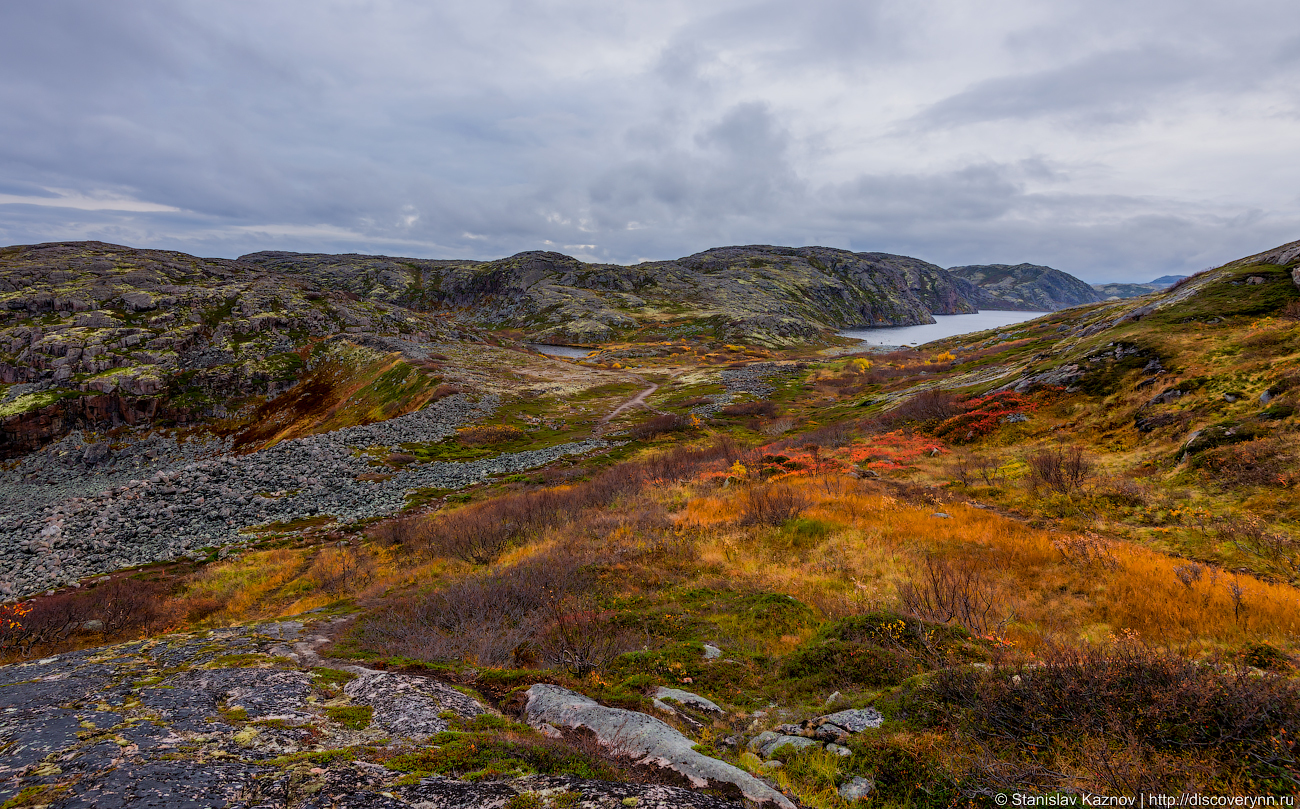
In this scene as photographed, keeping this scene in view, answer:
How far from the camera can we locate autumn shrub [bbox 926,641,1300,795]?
4.66 metres

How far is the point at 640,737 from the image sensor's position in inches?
247

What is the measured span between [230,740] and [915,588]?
13344 millimetres

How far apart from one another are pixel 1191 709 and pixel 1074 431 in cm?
2702

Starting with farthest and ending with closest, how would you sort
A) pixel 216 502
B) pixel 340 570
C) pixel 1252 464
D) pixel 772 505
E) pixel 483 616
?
pixel 216 502
pixel 340 570
pixel 772 505
pixel 1252 464
pixel 483 616

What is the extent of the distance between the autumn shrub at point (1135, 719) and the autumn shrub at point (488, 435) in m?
44.2

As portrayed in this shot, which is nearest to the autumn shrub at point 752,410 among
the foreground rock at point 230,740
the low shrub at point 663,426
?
the low shrub at point 663,426

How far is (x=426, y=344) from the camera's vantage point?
91.9 metres

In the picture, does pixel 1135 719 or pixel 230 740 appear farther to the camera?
pixel 1135 719

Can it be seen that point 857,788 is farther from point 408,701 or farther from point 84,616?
point 84,616

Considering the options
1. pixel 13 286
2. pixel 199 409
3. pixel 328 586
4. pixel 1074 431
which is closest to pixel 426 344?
pixel 199 409

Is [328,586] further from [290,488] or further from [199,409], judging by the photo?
[199,409]

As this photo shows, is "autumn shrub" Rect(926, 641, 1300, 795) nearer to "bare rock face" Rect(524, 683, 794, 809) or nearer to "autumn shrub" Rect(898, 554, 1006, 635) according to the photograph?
"bare rock face" Rect(524, 683, 794, 809)

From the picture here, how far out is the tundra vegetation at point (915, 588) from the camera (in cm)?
551

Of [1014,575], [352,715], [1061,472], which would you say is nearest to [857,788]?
[352,715]
